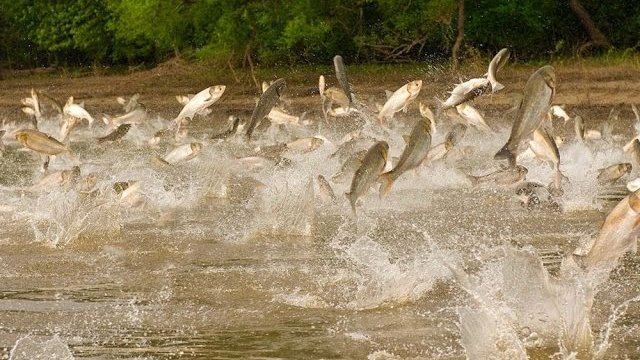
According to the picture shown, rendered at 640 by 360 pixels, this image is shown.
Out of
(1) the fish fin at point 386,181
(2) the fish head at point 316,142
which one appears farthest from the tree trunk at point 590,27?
(1) the fish fin at point 386,181

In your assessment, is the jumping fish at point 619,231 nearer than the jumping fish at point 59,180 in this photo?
Yes

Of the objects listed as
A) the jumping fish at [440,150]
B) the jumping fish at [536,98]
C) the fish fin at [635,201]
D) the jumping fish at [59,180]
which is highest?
the fish fin at [635,201]

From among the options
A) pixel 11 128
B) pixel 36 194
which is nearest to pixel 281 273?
pixel 36 194

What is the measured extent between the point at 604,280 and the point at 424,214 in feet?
13.0

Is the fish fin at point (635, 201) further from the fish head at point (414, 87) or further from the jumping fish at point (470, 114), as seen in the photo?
the jumping fish at point (470, 114)

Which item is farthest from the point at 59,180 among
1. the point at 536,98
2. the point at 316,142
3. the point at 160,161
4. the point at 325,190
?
the point at 536,98

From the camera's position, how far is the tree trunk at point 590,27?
28.1 meters

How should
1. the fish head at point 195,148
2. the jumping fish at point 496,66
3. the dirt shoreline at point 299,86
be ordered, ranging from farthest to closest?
the dirt shoreline at point 299,86
the fish head at point 195,148
the jumping fish at point 496,66

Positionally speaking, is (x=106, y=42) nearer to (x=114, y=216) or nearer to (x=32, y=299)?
(x=114, y=216)

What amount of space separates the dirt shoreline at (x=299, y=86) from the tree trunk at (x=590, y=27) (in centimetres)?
290

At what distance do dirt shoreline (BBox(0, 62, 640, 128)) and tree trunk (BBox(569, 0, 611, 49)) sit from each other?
2899 millimetres

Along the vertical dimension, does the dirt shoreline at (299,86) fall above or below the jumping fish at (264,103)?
below

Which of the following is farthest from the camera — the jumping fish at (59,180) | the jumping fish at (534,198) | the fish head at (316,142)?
the fish head at (316,142)

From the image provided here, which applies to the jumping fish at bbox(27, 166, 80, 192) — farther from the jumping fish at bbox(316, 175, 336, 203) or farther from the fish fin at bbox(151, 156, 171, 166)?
the jumping fish at bbox(316, 175, 336, 203)
